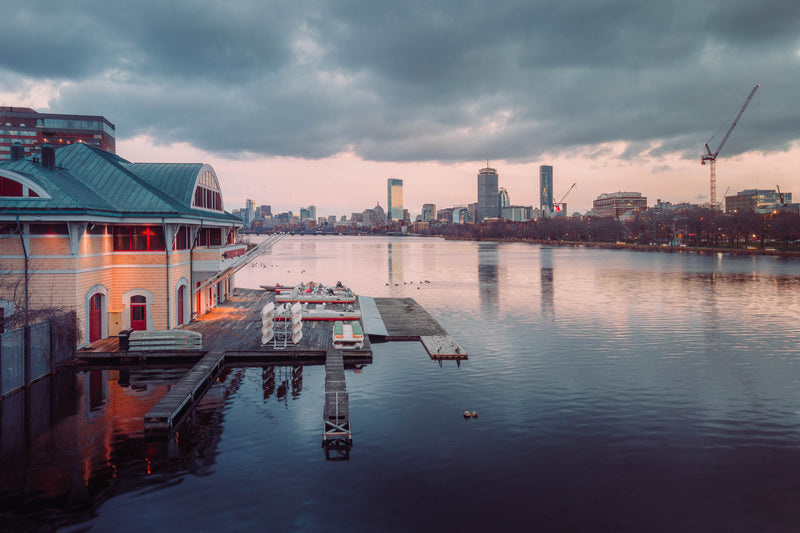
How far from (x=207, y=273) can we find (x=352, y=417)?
21576 millimetres

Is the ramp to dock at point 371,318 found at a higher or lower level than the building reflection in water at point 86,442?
higher

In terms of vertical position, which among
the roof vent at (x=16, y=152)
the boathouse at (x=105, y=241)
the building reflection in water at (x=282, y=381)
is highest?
the roof vent at (x=16, y=152)

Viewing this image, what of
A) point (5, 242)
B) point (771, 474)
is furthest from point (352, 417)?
point (5, 242)

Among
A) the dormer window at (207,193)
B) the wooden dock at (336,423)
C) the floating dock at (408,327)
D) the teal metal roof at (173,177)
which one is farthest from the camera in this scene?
the dormer window at (207,193)

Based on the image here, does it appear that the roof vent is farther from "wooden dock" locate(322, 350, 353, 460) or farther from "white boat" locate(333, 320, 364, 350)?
"wooden dock" locate(322, 350, 353, 460)

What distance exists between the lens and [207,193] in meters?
46.8

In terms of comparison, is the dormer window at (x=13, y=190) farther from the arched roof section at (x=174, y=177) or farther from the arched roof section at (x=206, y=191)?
the arched roof section at (x=206, y=191)

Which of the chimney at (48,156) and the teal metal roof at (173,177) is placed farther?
the teal metal roof at (173,177)

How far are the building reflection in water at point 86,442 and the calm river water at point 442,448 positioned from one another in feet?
0.30

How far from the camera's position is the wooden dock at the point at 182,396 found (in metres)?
21.3

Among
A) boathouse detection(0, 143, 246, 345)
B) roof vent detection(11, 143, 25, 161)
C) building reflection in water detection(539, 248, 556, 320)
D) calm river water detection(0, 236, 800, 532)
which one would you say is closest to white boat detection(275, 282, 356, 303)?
boathouse detection(0, 143, 246, 345)

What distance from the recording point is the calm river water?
16.5m

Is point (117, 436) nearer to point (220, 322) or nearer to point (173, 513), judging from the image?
point (173, 513)

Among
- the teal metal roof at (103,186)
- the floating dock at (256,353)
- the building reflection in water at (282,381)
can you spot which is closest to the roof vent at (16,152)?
the teal metal roof at (103,186)
